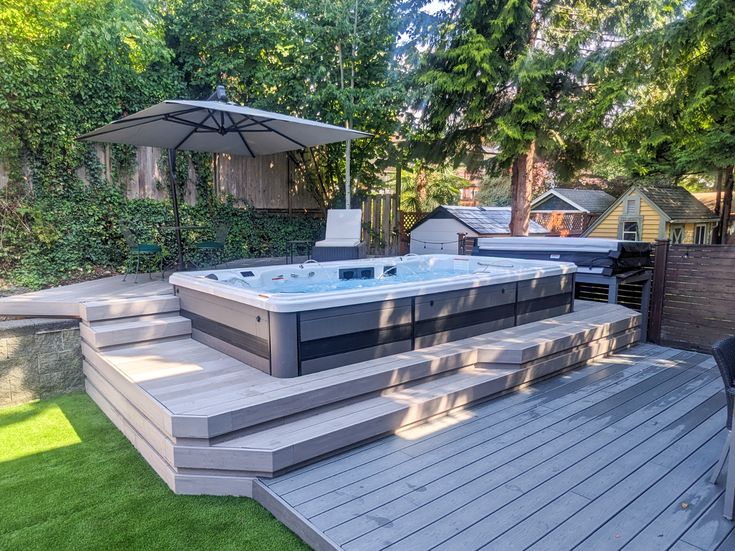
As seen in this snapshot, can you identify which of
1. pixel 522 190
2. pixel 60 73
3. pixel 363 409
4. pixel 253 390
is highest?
pixel 60 73

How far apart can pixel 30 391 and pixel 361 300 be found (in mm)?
2730

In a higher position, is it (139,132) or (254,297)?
(139,132)

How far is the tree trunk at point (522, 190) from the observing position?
7625 mm

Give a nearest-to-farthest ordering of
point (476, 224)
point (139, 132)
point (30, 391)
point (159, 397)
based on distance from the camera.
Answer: point (159, 397) → point (30, 391) → point (139, 132) → point (476, 224)

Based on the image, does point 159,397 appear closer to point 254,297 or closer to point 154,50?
point 254,297

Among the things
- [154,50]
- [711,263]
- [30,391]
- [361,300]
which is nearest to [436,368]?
[361,300]

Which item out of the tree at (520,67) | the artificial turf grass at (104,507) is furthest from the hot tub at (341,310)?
the tree at (520,67)

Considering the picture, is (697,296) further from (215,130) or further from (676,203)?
(676,203)

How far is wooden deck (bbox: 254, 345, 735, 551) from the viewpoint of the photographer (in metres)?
1.95

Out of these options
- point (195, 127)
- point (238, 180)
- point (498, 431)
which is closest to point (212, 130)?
point (195, 127)

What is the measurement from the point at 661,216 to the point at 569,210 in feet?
13.8

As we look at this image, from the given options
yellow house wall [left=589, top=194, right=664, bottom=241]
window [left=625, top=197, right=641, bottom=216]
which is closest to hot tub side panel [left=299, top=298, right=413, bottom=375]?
yellow house wall [left=589, top=194, right=664, bottom=241]

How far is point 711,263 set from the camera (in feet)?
16.0

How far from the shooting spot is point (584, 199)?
15.9 metres
